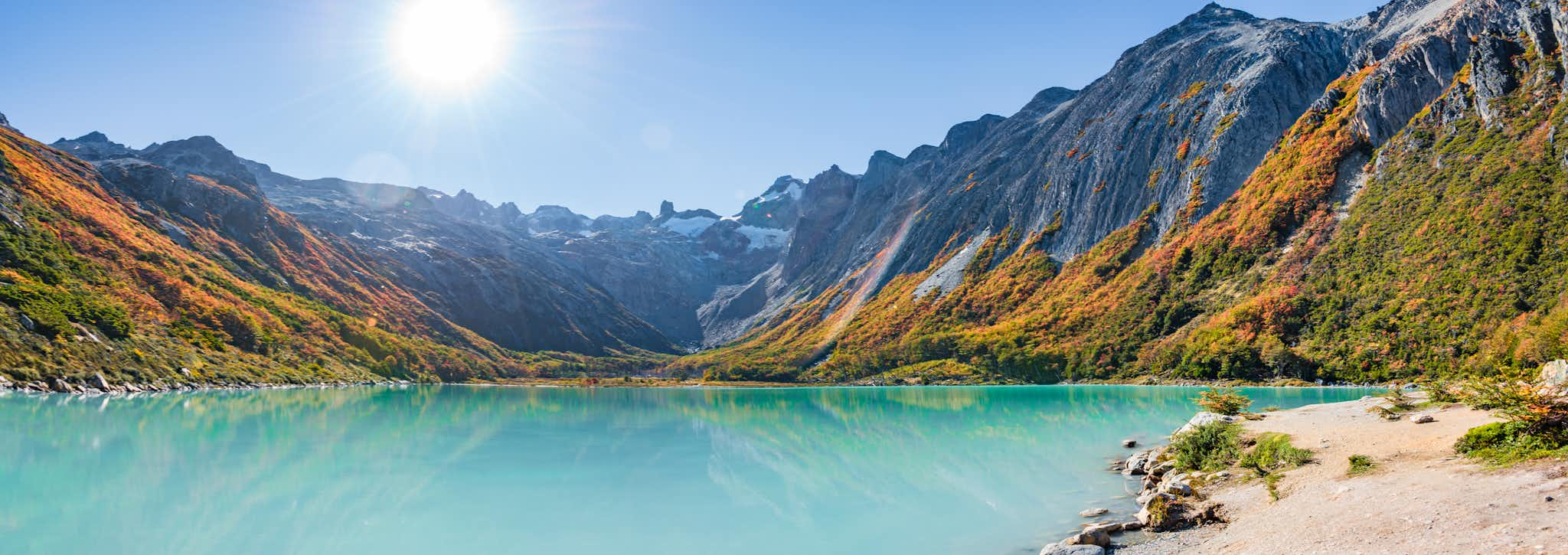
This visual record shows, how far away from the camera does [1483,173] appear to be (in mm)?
76938

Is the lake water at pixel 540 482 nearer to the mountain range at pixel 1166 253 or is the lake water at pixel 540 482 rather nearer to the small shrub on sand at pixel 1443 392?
the small shrub on sand at pixel 1443 392

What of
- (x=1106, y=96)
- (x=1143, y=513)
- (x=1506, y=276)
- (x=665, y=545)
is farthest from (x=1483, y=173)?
(x=1106, y=96)

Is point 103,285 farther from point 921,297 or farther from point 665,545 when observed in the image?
point 921,297

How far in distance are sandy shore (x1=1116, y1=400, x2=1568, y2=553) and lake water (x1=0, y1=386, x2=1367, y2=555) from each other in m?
4.63

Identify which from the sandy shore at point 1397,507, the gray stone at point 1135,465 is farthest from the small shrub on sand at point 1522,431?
the gray stone at point 1135,465

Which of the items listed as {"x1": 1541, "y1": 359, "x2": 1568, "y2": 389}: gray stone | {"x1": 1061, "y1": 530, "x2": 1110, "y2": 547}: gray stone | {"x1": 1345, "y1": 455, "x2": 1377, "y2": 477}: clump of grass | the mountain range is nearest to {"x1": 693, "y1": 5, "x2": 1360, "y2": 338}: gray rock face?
the mountain range

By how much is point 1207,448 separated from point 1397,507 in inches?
541

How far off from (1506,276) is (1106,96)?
144772 millimetres

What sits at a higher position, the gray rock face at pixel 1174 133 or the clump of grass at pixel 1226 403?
the gray rock face at pixel 1174 133

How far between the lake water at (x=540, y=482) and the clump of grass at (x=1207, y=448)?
2348 millimetres

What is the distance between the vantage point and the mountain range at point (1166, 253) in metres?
70.0

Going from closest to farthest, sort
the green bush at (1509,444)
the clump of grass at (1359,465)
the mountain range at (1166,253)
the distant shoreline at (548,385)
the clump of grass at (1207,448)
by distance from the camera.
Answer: the green bush at (1509,444) → the clump of grass at (1359,465) → the clump of grass at (1207,448) → the distant shoreline at (548,385) → the mountain range at (1166,253)

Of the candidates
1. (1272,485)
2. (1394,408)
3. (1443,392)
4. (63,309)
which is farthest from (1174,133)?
(63,309)

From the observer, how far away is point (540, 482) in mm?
29047
